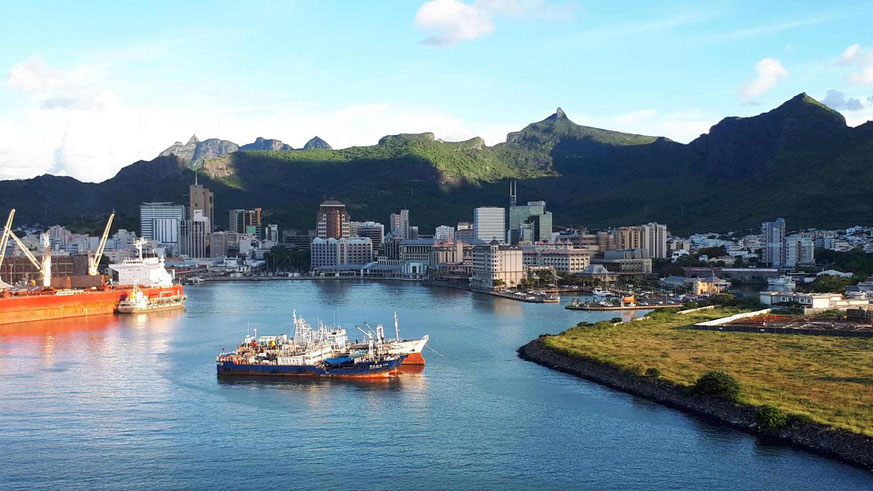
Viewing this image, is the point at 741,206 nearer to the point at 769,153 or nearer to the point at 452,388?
the point at 769,153

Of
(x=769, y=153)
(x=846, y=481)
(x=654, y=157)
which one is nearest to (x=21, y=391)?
(x=846, y=481)

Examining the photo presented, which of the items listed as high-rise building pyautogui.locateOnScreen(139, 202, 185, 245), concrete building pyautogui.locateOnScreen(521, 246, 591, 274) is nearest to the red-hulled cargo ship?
concrete building pyautogui.locateOnScreen(521, 246, 591, 274)

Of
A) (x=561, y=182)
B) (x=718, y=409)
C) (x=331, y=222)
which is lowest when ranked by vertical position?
(x=718, y=409)

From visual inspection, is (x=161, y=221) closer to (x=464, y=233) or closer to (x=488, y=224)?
(x=464, y=233)

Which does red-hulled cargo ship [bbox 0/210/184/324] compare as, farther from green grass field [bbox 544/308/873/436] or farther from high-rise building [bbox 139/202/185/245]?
high-rise building [bbox 139/202/185/245]

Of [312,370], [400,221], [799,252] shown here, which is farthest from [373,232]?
[312,370]

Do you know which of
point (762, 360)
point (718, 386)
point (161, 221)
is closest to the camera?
point (718, 386)

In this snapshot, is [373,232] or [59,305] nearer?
[59,305]

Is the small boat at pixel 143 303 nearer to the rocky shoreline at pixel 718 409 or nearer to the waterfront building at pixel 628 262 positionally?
the rocky shoreline at pixel 718 409
